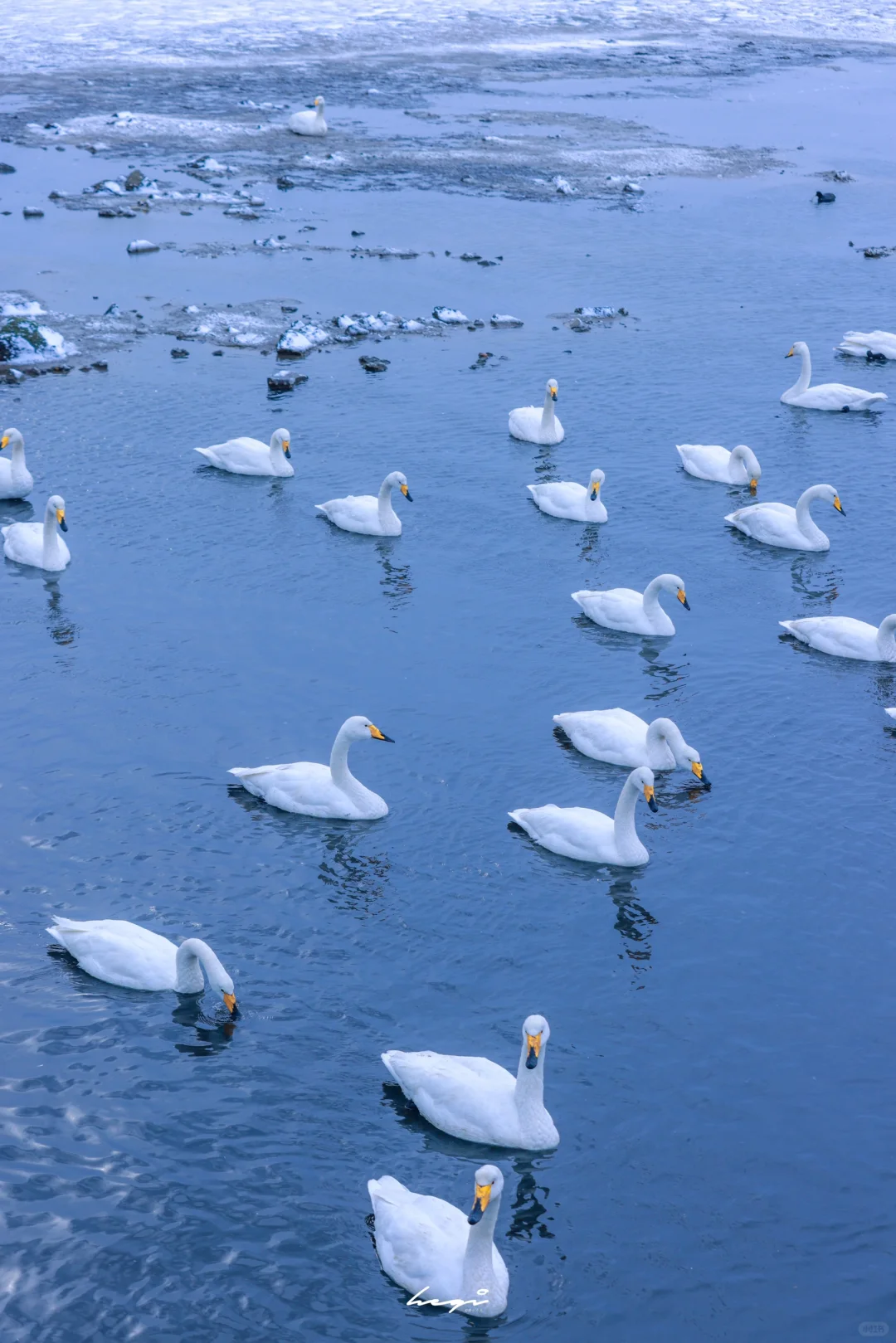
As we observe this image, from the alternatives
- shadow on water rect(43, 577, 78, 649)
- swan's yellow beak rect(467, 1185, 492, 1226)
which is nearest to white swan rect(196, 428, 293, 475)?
shadow on water rect(43, 577, 78, 649)

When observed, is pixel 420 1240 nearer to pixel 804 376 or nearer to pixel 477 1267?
pixel 477 1267

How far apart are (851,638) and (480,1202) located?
15542 millimetres

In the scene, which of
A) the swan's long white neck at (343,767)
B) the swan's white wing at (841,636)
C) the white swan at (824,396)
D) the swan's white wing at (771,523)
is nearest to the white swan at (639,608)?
the swan's white wing at (841,636)

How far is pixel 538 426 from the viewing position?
34.8 meters

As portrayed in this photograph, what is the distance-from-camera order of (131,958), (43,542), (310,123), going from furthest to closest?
(310,123)
(43,542)
(131,958)

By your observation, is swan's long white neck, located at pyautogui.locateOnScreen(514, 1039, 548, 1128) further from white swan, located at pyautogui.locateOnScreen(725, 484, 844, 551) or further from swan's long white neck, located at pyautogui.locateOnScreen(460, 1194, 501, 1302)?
white swan, located at pyautogui.locateOnScreen(725, 484, 844, 551)

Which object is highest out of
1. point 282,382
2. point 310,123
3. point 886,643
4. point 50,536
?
point 310,123

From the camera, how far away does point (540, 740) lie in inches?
927

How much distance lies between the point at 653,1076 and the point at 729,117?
59.9 metres

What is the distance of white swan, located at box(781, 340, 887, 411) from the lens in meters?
37.3

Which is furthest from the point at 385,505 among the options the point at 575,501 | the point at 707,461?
the point at 707,461

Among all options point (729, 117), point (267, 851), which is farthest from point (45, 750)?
point (729, 117)

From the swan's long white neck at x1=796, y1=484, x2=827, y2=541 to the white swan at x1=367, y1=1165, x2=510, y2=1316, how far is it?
63.7ft

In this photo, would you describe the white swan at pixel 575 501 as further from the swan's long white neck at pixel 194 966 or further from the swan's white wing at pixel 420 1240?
the swan's white wing at pixel 420 1240
